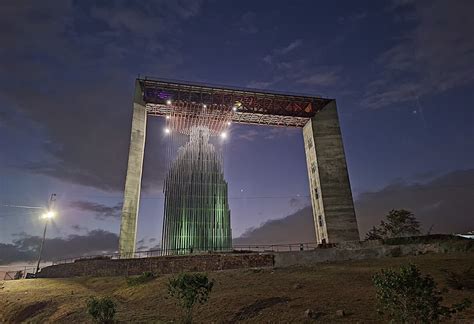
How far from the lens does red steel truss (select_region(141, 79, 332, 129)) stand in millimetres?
38906

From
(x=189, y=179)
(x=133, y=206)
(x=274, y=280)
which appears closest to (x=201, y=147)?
(x=189, y=179)

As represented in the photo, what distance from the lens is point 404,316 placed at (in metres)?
7.21

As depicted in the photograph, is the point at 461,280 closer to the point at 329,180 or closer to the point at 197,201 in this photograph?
the point at 329,180

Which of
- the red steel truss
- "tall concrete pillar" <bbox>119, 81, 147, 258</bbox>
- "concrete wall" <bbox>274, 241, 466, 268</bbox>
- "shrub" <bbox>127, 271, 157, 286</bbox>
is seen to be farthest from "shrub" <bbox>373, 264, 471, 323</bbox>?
the red steel truss

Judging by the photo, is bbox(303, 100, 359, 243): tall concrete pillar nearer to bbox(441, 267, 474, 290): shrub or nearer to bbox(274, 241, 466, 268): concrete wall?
bbox(274, 241, 466, 268): concrete wall

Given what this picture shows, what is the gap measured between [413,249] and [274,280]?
12.9 m

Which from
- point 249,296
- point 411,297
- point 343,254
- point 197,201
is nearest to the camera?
point 411,297

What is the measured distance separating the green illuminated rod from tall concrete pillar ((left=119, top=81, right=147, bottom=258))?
13516mm

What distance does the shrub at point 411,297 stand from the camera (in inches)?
277

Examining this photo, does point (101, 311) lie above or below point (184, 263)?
below

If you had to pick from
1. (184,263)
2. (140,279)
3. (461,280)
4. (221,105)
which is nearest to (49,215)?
(140,279)

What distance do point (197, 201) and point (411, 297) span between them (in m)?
43.7

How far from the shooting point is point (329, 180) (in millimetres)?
39375

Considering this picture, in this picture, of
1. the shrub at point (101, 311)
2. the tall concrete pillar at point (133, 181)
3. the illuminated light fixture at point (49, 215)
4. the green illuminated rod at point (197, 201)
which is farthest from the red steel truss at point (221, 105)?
the shrub at point (101, 311)
